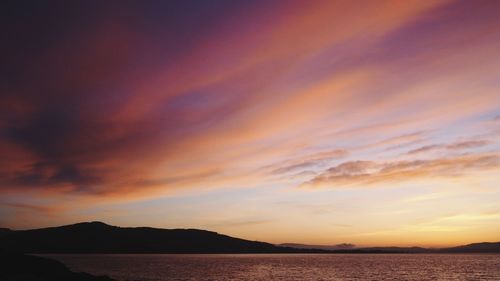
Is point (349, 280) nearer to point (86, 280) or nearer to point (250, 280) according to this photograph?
point (250, 280)

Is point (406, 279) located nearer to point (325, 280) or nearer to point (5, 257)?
point (325, 280)

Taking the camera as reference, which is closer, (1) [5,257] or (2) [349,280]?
(1) [5,257]

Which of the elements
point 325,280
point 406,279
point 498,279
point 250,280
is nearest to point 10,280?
point 250,280

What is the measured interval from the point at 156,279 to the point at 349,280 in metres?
42.0

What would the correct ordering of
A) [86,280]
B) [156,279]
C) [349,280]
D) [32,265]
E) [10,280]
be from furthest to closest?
[349,280] → [156,279] → [32,265] → [86,280] → [10,280]

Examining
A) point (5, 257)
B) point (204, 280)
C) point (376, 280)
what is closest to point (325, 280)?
point (376, 280)

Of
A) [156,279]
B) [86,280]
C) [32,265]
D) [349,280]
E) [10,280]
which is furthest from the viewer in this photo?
[349,280]

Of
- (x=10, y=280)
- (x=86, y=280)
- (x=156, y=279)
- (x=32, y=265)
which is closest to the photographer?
(x=10, y=280)

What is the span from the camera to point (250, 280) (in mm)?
93125

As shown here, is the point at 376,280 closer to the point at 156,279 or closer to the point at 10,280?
the point at 156,279

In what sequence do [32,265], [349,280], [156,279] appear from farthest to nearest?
[349,280], [156,279], [32,265]

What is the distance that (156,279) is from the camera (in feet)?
295

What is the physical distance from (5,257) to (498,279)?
103708 mm

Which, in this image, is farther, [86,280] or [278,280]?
[278,280]
